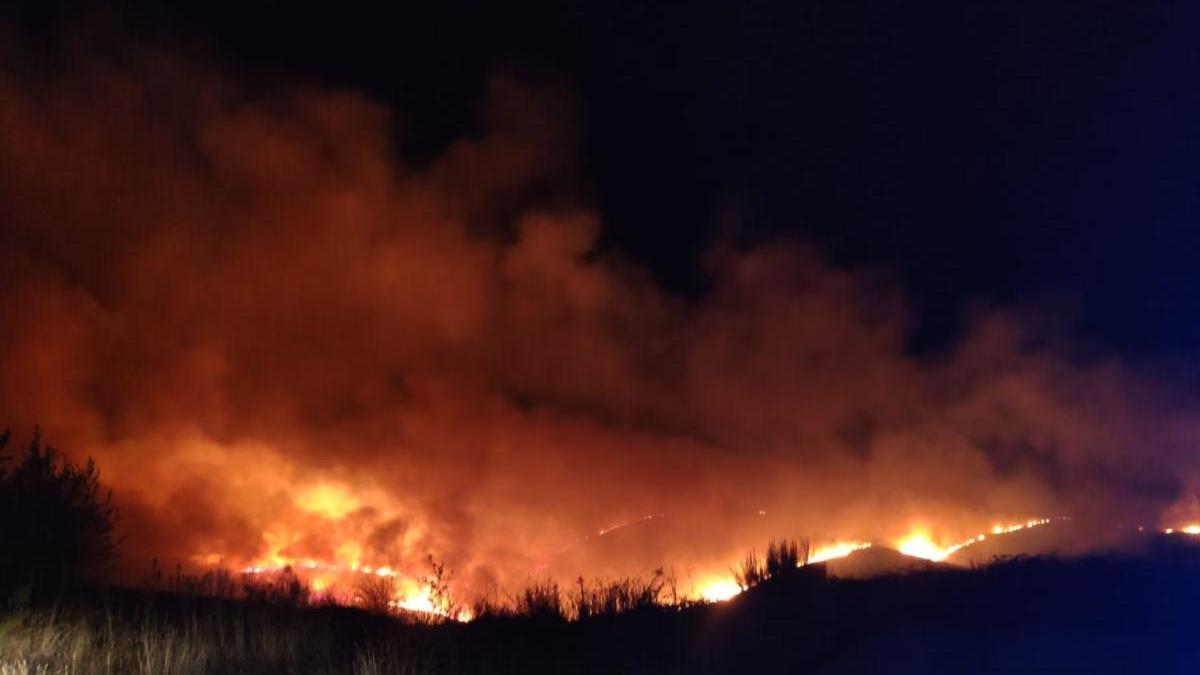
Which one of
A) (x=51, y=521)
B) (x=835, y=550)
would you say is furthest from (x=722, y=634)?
(x=51, y=521)

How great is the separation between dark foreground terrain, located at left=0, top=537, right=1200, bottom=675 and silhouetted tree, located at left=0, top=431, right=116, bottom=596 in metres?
1.50

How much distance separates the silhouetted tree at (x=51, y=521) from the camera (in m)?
10.4

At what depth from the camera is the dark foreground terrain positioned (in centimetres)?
671

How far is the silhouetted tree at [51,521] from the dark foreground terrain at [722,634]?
4.92 ft

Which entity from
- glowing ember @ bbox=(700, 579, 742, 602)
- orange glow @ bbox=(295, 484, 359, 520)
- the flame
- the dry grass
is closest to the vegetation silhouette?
the dry grass

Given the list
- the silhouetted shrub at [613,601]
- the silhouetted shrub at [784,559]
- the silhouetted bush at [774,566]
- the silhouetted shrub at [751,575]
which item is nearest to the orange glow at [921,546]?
the silhouetted shrub at [784,559]

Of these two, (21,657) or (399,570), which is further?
(399,570)

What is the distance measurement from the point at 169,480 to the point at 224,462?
3.76 feet

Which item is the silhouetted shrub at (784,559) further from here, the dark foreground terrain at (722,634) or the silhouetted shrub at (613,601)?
the silhouetted shrub at (613,601)

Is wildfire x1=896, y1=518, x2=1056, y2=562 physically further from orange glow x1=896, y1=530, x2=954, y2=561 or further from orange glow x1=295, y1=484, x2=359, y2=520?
orange glow x1=295, y1=484, x2=359, y2=520

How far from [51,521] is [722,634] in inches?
320

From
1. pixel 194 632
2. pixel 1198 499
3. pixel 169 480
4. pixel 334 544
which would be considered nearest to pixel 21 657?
pixel 194 632

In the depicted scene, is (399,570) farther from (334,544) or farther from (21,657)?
(21,657)

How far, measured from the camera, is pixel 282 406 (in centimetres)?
2392
